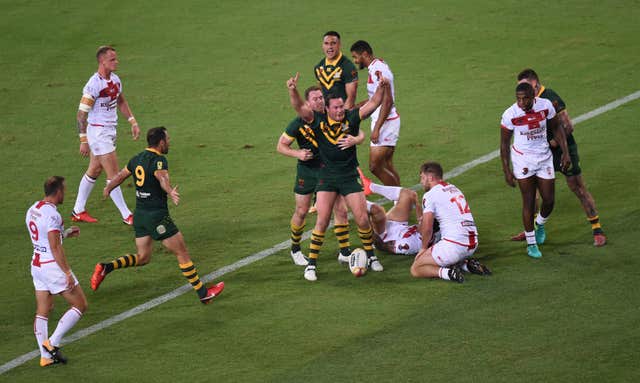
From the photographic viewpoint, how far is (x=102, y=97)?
47.6 feet

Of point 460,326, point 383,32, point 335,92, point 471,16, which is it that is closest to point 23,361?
point 460,326

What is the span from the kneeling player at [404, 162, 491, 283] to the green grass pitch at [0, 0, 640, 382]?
21 centimetres

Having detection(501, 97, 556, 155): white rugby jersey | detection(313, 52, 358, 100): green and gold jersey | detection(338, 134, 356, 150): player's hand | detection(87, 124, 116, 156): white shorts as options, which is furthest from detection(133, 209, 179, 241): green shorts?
detection(501, 97, 556, 155): white rugby jersey

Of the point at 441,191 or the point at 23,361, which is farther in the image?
the point at 441,191

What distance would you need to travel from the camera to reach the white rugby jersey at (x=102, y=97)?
1441cm

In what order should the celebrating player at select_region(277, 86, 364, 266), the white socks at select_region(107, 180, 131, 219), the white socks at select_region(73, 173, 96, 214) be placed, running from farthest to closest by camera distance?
1. the white socks at select_region(73, 173, 96, 214)
2. the white socks at select_region(107, 180, 131, 219)
3. the celebrating player at select_region(277, 86, 364, 266)

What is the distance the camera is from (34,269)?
1038cm

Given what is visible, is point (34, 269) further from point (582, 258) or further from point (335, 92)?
point (582, 258)

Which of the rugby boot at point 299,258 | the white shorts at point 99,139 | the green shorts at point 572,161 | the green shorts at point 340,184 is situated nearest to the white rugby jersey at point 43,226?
the green shorts at point 340,184

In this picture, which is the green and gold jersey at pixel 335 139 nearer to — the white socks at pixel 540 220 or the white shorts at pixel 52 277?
the white socks at pixel 540 220

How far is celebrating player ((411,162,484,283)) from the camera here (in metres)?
11.7

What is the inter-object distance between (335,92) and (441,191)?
3299mm

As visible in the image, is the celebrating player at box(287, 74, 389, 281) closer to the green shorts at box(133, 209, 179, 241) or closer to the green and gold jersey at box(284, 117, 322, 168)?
the green and gold jersey at box(284, 117, 322, 168)

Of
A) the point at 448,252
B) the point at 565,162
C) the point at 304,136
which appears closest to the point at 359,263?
the point at 448,252
